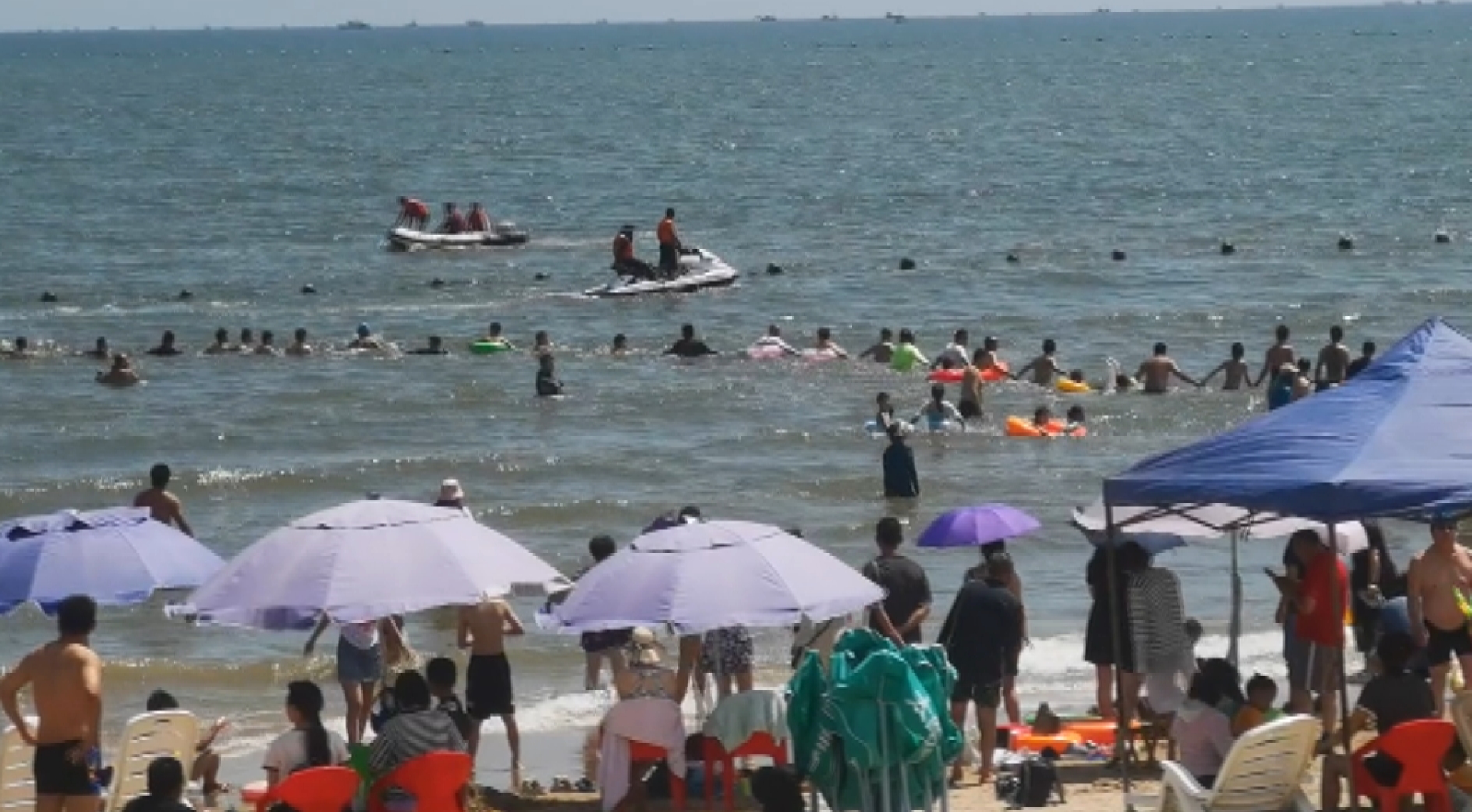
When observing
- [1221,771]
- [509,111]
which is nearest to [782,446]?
[1221,771]

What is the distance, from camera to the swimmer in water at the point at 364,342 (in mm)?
36625

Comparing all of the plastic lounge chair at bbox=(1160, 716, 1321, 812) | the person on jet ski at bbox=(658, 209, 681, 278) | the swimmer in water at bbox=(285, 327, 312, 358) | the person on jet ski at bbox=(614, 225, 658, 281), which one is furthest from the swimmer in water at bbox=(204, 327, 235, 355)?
the plastic lounge chair at bbox=(1160, 716, 1321, 812)

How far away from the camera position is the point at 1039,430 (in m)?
28.7

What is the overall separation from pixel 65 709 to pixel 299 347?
26028 millimetres

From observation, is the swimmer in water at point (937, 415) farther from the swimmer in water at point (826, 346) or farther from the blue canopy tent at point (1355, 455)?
the blue canopy tent at point (1355, 455)

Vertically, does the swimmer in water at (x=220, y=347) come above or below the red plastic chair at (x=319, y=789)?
below

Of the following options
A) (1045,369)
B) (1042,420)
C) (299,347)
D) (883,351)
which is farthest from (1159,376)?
(299,347)

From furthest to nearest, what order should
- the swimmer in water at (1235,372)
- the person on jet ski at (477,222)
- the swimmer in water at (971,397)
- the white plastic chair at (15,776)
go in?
the person on jet ski at (477,222) < the swimmer in water at (1235,372) < the swimmer in water at (971,397) < the white plastic chair at (15,776)

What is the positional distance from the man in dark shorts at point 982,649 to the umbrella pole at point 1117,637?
Answer: 21.7 inches

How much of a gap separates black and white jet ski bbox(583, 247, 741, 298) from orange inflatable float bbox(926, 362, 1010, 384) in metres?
10.8

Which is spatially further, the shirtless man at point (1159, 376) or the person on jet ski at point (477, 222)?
the person on jet ski at point (477, 222)

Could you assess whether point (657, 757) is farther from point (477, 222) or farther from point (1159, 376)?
point (477, 222)

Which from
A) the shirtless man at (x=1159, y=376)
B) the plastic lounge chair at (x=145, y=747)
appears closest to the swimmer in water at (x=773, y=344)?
the shirtless man at (x=1159, y=376)

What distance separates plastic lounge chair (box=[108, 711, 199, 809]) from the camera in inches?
443
